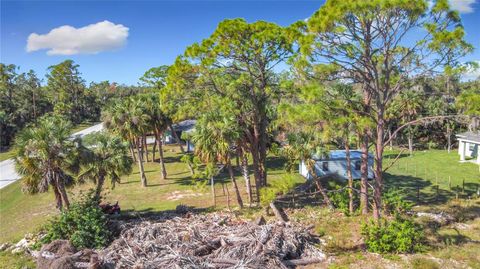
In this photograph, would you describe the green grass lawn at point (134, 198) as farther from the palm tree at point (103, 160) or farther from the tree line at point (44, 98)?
the tree line at point (44, 98)

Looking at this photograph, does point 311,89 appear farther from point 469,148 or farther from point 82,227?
point 469,148

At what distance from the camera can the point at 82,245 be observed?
1420 centimetres

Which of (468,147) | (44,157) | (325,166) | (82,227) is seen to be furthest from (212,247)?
(468,147)

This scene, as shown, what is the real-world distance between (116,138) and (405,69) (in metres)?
15.0

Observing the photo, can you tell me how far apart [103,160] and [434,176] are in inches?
1031

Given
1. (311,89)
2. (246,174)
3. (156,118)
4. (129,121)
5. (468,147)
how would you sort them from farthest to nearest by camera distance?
1. (468,147)
2. (156,118)
3. (129,121)
4. (246,174)
5. (311,89)

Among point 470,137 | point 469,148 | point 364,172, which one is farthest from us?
point 469,148

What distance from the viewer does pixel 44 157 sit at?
51.1 feet

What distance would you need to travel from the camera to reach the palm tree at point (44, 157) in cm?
1573

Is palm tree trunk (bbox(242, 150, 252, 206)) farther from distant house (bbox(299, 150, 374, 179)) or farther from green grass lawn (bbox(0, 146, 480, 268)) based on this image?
distant house (bbox(299, 150, 374, 179))

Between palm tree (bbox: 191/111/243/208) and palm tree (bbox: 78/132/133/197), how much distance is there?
419 cm

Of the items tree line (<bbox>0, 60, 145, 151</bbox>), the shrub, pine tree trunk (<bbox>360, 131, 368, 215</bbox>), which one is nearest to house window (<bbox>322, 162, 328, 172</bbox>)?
pine tree trunk (<bbox>360, 131, 368, 215</bbox>)

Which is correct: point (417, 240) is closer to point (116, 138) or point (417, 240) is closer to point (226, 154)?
point (226, 154)


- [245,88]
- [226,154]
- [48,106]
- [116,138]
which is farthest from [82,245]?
[48,106]
